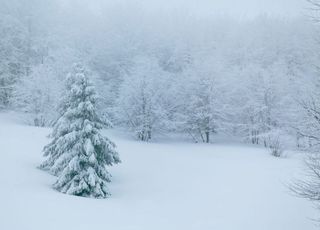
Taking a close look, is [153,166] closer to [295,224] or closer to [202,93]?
[295,224]

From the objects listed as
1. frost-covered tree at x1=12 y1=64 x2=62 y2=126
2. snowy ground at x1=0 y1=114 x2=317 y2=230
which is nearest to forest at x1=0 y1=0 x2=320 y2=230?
frost-covered tree at x1=12 y1=64 x2=62 y2=126

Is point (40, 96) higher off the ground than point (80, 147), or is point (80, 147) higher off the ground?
point (40, 96)

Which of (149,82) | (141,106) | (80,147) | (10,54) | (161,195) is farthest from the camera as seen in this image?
(10,54)

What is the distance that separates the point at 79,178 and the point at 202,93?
22.5 metres

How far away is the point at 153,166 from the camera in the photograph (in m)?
22.0

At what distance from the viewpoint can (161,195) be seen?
16.6m

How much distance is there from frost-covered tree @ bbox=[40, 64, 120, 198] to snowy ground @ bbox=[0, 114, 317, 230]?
87 centimetres

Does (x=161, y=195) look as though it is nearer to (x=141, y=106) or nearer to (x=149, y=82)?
(x=141, y=106)

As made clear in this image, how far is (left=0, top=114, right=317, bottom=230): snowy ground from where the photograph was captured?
1085 cm

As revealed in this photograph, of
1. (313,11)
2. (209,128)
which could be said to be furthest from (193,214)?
(209,128)

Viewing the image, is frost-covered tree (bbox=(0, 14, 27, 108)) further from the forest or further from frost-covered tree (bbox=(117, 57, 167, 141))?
frost-covered tree (bbox=(117, 57, 167, 141))

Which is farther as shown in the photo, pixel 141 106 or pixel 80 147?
pixel 141 106

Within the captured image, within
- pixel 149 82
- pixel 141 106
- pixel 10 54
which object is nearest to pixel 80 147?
pixel 141 106

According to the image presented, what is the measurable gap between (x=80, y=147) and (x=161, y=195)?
442 cm
